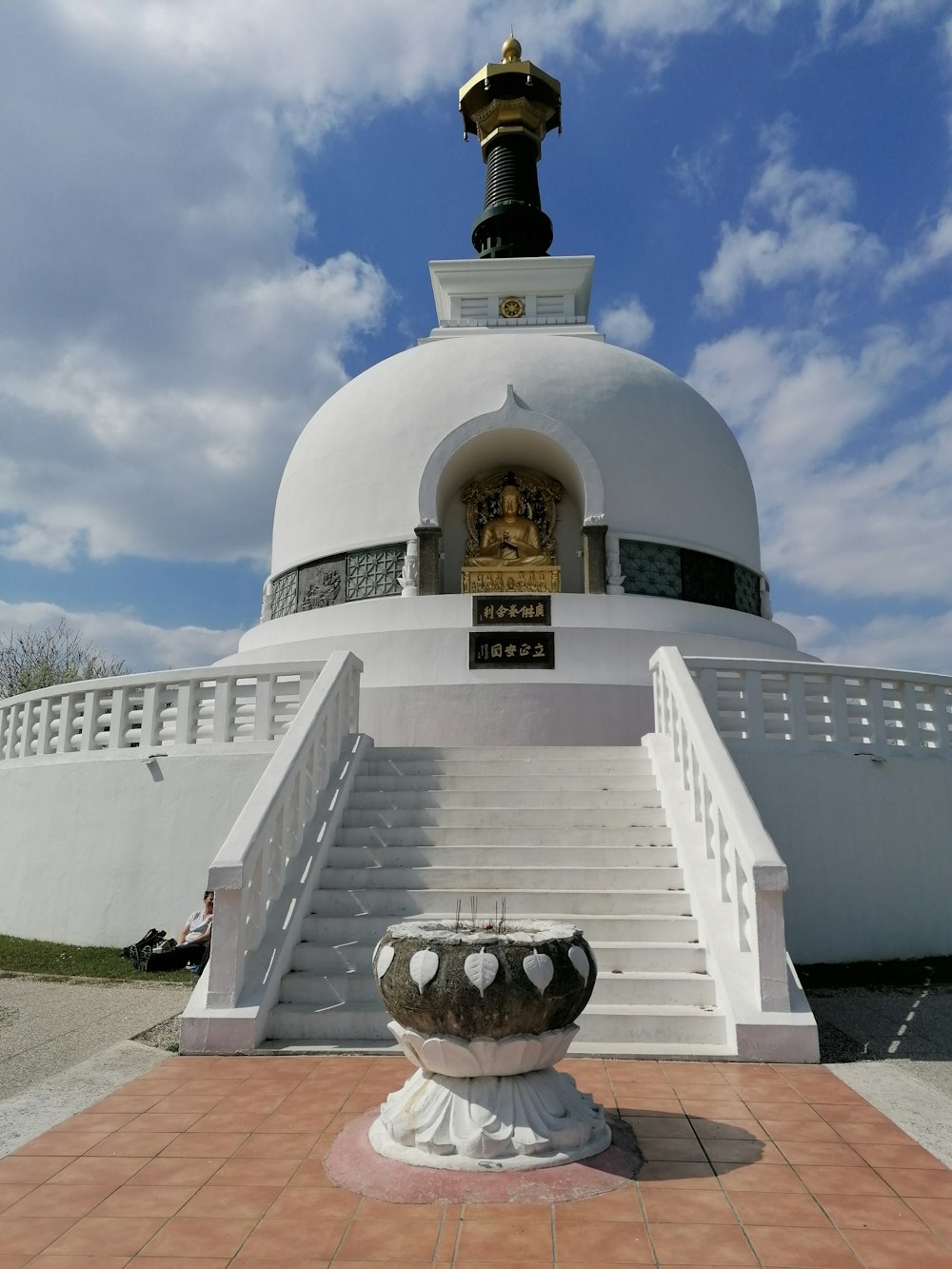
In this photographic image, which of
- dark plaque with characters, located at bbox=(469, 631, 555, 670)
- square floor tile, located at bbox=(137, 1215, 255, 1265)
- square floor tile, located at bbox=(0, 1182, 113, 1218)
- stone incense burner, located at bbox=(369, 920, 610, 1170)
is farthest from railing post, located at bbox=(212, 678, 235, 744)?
square floor tile, located at bbox=(137, 1215, 255, 1265)

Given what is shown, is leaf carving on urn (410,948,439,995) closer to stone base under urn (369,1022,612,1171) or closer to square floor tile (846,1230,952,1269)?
stone base under urn (369,1022,612,1171)

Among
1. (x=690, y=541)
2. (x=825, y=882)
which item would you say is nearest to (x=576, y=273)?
(x=690, y=541)

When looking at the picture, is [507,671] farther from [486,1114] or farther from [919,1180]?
[919,1180]

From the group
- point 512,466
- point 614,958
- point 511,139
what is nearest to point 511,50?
point 511,139

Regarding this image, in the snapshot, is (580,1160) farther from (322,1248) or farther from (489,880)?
(489,880)

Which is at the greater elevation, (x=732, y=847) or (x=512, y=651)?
(x=512, y=651)

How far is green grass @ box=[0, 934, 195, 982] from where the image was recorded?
820cm

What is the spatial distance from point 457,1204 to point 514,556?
11.3 m

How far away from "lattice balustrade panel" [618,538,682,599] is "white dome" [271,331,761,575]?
0.19 metres

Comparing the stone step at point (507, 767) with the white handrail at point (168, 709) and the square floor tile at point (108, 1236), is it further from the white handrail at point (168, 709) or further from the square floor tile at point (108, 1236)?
the square floor tile at point (108, 1236)

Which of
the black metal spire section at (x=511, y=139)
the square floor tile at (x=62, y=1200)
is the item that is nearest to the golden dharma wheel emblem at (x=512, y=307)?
the black metal spire section at (x=511, y=139)

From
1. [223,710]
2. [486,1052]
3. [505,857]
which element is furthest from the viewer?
[223,710]

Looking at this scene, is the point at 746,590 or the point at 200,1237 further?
the point at 746,590

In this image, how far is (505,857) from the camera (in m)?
7.52
